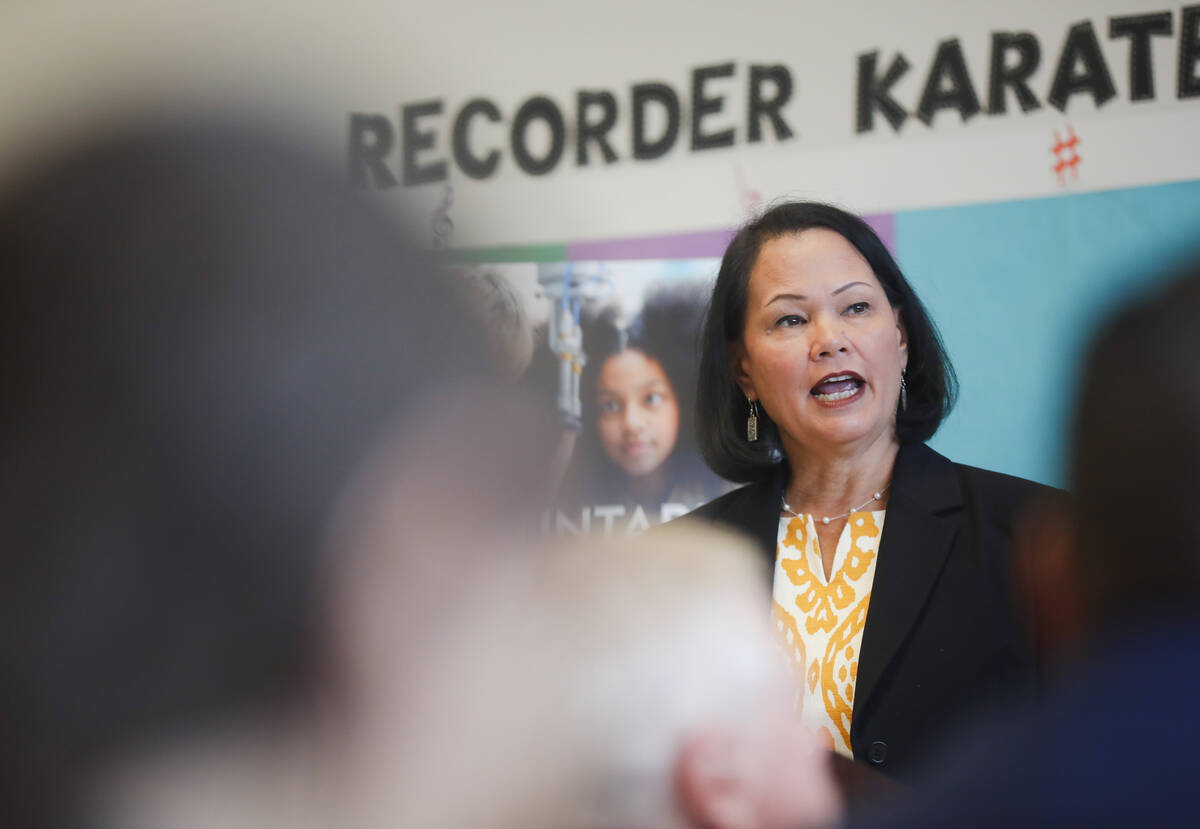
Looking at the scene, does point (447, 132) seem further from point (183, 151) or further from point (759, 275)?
point (183, 151)

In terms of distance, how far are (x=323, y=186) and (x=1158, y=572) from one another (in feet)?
1.19

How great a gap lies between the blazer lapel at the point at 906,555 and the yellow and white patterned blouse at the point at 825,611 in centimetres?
3

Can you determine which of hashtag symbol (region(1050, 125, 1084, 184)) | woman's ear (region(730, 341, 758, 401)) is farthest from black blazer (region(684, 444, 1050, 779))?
hashtag symbol (region(1050, 125, 1084, 184))

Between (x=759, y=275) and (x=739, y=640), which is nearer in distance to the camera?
(x=739, y=640)

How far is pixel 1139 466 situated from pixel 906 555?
1.44 metres

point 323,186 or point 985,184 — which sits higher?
point 985,184

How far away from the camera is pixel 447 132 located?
3.38 metres

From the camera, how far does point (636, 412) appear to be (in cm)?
320

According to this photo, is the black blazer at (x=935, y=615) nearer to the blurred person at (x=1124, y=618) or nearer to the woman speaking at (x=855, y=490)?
the woman speaking at (x=855, y=490)

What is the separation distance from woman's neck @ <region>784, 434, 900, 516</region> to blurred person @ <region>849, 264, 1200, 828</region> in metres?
1.51

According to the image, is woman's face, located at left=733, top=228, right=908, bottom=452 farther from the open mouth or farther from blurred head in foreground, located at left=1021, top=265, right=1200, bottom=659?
blurred head in foreground, located at left=1021, top=265, right=1200, bottom=659

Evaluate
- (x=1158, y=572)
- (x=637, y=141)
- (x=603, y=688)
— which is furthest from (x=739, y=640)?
(x=637, y=141)

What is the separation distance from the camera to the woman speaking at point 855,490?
5.62 feet

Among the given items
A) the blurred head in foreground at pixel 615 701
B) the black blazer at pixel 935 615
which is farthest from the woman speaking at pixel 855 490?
the blurred head in foreground at pixel 615 701
